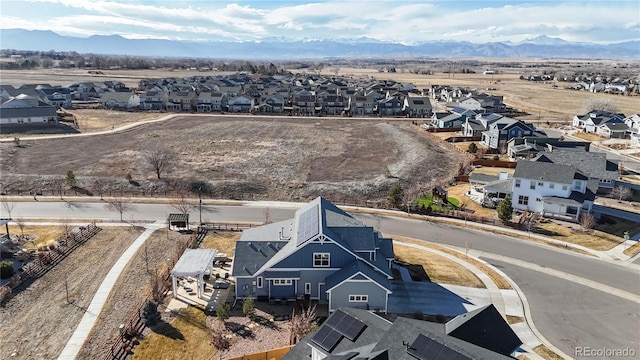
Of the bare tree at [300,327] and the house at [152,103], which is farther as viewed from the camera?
the house at [152,103]

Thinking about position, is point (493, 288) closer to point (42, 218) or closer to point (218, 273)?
point (218, 273)

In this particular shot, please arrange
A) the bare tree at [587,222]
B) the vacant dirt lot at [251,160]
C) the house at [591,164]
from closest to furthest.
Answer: the bare tree at [587,222] < the house at [591,164] < the vacant dirt lot at [251,160]

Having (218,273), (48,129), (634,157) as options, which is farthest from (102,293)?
(634,157)

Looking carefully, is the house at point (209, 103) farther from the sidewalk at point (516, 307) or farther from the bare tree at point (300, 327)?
the bare tree at point (300, 327)

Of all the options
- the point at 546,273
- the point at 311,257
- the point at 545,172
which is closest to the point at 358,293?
the point at 311,257

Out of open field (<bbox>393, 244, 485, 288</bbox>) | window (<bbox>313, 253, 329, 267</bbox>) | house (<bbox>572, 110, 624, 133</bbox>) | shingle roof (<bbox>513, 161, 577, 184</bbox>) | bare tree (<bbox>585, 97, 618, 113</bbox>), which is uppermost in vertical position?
bare tree (<bbox>585, 97, 618, 113</bbox>)

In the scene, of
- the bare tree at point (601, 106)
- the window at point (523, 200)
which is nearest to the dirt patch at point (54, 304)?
the window at point (523, 200)

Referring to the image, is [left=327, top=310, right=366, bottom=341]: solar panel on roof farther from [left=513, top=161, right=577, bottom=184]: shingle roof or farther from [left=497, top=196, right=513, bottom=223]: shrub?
[left=513, top=161, right=577, bottom=184]: shingle roof

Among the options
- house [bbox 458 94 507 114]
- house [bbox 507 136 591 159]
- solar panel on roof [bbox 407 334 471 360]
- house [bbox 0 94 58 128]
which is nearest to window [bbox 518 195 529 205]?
house [bbox 507 136 591 159]
